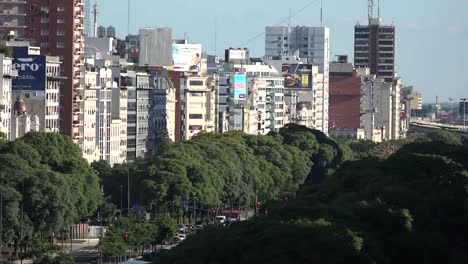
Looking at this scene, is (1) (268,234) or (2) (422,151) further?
(2) (422,151)

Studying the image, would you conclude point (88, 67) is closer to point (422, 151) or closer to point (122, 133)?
point (122, 133)

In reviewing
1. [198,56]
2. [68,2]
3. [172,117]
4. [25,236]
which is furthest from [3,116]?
[198,56]

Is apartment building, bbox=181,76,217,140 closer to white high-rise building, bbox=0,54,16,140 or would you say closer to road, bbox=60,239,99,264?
white high-rise building, bbox=0,54,16,140

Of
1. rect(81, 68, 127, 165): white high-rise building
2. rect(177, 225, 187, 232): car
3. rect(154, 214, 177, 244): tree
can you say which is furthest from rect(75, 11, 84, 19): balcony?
rect(154, 214, 177, 244): tree

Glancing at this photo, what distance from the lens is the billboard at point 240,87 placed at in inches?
7332

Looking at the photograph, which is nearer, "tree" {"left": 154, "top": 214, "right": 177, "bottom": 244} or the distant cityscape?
"tree" {"left": 154, "top": 214, "right": 177, "bottom": 244}

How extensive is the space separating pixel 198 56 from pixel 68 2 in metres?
57.9

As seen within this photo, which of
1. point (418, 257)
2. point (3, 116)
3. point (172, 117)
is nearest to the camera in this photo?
point (418, 257)

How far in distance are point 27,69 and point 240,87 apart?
65.7m

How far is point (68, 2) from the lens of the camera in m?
130

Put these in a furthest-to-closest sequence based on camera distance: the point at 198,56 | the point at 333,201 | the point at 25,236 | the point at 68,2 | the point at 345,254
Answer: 1. the point at 198,56
2. the point at 68,2
3. the point at 25,236
4. the point at 333,201
5. the point at 345,254

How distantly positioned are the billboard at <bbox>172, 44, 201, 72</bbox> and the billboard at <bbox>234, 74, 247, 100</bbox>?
3121mm

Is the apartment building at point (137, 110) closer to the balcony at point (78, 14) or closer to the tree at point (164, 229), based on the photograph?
the balcony at point (78, 14)

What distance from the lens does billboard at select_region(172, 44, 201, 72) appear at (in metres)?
184
